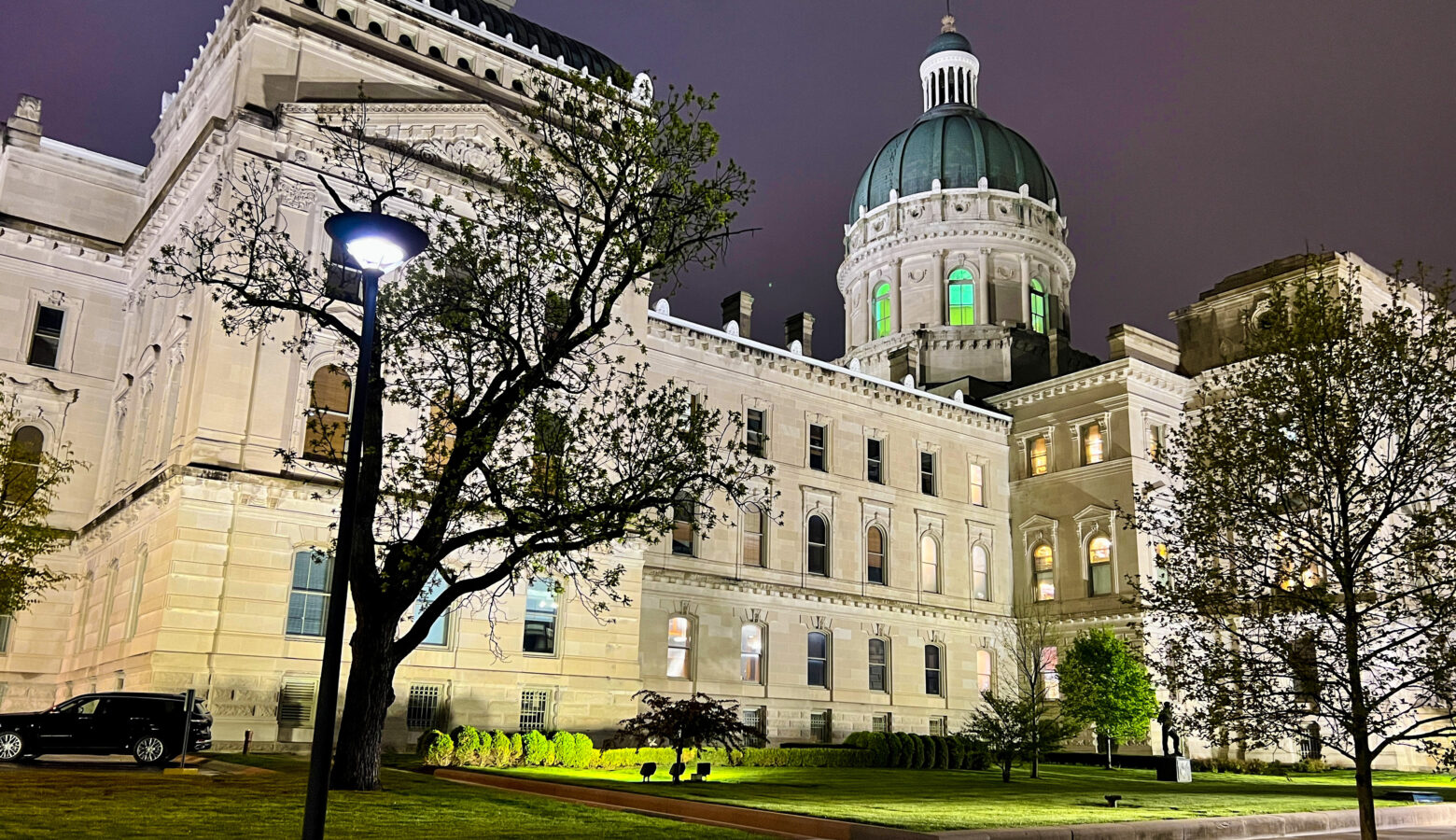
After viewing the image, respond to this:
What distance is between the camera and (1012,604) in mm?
52906

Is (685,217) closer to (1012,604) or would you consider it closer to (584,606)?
(584,606)

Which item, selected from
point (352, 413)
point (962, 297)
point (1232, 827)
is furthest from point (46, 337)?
point (962, 297)

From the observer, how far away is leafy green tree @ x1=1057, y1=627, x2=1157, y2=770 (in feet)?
132

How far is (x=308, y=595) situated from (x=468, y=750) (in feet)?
22.3

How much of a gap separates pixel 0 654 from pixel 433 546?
22.6 m

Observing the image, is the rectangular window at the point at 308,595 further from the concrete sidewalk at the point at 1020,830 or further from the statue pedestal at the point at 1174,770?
the statue pedestal at the point at 1174,770

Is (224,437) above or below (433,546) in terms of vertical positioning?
above

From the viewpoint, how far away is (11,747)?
2200cm

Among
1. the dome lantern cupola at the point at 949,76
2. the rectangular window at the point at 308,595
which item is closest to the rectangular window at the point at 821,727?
the rectangular window at the point at 308,595

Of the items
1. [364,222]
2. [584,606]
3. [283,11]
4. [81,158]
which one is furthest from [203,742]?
[81,158]

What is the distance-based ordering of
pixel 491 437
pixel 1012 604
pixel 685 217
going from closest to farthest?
pixel 491 437 < pixel 685 217 < pixel 1012 604

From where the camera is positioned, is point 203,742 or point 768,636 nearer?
point 203,742

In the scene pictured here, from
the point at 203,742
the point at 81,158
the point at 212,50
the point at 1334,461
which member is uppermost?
the point at 212,50

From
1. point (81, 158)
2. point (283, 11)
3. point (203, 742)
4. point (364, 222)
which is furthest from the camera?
point (81, 158)
